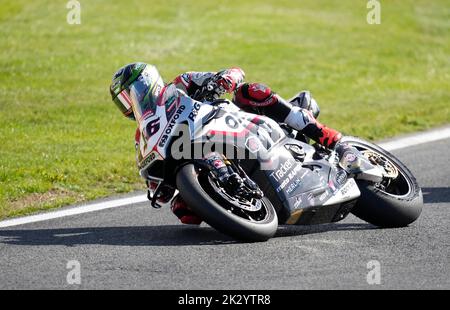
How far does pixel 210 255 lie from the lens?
7082 mm

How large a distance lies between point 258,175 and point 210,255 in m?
0.88

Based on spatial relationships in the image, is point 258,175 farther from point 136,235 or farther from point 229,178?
point 136,235

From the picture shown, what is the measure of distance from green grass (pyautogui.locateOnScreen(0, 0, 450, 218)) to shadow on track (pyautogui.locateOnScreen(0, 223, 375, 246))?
1.25 metres

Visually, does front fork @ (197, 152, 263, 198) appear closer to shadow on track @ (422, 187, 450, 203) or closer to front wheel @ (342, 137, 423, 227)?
front wheel @ (342, 137, 423, 227)

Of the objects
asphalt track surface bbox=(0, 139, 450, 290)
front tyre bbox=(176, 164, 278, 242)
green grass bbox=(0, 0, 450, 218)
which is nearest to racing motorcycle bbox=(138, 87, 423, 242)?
front tyre bbox=(176, 164, 278, 242)

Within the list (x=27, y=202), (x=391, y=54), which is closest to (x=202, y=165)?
(x=27, y=202)

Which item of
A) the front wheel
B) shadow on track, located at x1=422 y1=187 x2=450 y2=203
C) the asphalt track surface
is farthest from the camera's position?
shadow on track, located at x1=422 y1=187 x2=450 y2=203

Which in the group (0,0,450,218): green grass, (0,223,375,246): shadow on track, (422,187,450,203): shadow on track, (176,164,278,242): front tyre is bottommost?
(0,0,450,218): green grass

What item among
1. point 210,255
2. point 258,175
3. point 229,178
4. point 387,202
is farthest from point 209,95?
point 387,202

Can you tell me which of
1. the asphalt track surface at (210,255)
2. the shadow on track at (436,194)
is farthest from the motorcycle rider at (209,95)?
the shadow on track at (436,194)

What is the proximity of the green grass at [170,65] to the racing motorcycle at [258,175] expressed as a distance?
2458 millimetres

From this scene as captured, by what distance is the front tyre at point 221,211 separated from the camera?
695 centimetres

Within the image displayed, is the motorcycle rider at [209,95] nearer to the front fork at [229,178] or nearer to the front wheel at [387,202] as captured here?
the front fork at [229,178]

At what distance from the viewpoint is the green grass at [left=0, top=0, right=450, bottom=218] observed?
1119cm
